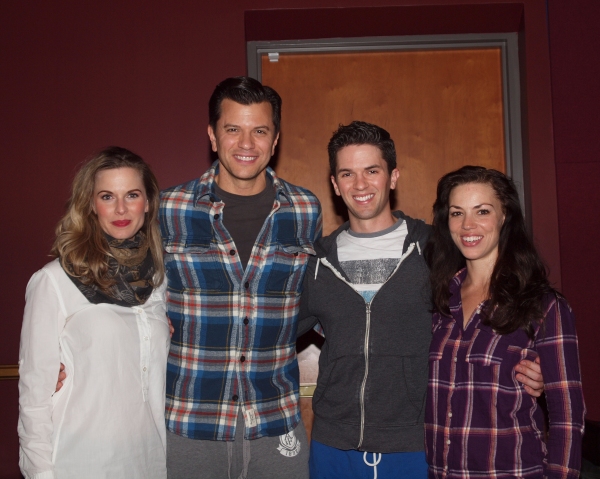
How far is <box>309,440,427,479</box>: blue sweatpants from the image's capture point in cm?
216

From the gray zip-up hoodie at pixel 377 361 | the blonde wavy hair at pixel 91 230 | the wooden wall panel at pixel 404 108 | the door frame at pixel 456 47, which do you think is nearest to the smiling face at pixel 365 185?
the gray zip-up hoodie at pixel 377 361

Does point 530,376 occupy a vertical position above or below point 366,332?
below

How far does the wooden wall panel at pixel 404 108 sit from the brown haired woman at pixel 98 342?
151cm

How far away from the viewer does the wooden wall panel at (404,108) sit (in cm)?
366

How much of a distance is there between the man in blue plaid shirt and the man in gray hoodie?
0.41 ft

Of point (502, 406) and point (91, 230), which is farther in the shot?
point (91, 230)

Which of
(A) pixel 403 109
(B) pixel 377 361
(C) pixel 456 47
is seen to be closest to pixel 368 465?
(B) pixel 377 361

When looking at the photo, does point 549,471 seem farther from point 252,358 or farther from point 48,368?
point 48,368

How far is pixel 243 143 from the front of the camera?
2365 mm

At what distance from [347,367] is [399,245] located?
0.53 m

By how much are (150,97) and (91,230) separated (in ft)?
4.73

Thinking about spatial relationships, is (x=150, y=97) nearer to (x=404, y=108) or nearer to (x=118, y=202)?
(x=118, y=202)

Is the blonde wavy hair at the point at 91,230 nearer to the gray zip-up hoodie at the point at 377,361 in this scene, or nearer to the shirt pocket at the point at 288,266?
the shirt pocket at the point at 288,266

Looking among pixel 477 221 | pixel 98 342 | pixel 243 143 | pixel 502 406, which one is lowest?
pixel 502 406
